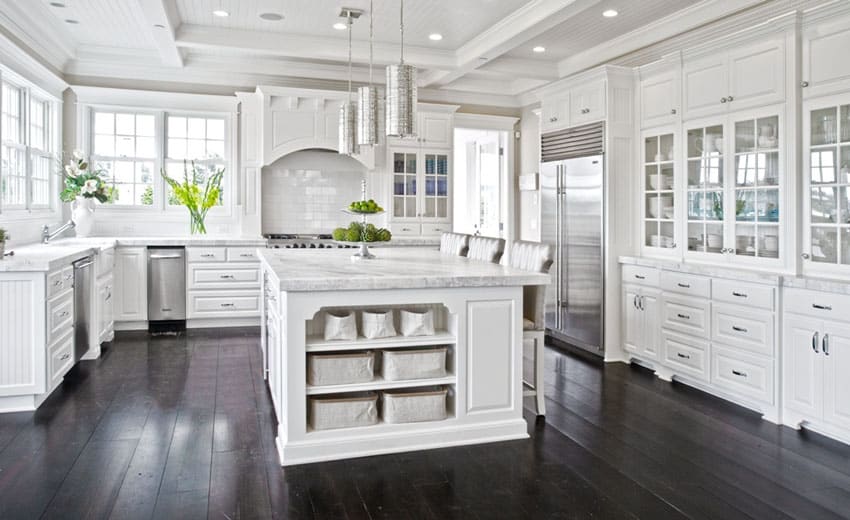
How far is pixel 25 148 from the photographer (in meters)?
5.60

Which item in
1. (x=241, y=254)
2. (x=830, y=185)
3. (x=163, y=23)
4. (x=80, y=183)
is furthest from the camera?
(x=241, y=254)

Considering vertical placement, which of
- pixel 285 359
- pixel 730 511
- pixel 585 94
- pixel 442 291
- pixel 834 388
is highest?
pixel 585 94

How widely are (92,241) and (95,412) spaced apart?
8.75 ft

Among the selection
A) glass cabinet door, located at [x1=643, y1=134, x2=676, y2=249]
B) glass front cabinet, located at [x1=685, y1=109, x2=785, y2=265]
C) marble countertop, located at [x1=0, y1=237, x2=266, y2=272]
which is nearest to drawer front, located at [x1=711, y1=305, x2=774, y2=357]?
glass front cabinet, located at [x1=685, y1=109, x2=785, y2=265]

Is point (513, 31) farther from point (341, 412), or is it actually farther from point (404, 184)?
point (341, 412)

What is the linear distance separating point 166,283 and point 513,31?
13.6ft

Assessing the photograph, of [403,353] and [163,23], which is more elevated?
[163,23]

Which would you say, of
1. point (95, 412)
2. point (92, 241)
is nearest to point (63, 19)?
point (92, 241)

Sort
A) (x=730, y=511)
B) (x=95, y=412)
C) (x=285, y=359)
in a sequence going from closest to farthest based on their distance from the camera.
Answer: (x=730, y=511)
(x=285, y=359)
(x=95, y=412)

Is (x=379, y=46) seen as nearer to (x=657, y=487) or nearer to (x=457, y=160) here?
(x=457, y=160)

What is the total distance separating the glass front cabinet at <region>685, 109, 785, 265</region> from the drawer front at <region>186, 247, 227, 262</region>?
446cm

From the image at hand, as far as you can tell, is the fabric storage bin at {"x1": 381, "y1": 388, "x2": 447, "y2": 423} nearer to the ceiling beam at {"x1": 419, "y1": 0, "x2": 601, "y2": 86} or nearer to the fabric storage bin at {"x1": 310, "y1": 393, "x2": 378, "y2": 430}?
the fabric storage bin at {"x1": 310, "y1": 393, "x2": 378, "y2": 430}

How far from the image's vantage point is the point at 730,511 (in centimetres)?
256

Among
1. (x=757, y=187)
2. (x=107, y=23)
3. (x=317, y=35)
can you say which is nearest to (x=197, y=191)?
(x=107, y=23)
